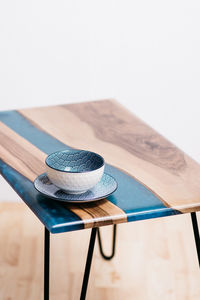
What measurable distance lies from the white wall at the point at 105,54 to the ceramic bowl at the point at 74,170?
4.30 feet

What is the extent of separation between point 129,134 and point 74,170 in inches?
19.6

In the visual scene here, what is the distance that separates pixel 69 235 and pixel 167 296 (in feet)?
2.03

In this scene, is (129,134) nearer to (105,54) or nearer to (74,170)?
(74,170)

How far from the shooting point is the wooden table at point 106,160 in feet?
5.39

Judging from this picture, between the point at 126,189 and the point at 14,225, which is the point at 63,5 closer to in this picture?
the point at 14,225

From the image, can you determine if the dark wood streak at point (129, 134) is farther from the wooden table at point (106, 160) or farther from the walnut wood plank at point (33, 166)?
the walnut wood plank at point (33, 166)

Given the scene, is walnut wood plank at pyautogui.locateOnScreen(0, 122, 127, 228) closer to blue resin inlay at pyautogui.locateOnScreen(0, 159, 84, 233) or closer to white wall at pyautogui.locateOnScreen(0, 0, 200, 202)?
blue resin inlay at pyautogui.locateOnScreen(0, 159, 84, 233)

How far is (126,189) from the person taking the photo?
1785 millimetres

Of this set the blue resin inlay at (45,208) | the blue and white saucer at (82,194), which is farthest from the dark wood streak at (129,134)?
the blue resin inlay at (45,208)

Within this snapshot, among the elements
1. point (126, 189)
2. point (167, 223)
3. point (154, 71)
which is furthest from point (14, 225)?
point (126, 189)

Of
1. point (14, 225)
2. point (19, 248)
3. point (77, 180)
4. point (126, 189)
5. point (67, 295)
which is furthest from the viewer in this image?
point (14, 225)

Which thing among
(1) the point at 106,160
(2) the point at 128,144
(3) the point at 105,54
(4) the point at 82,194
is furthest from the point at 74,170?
(3) the point at 105,54

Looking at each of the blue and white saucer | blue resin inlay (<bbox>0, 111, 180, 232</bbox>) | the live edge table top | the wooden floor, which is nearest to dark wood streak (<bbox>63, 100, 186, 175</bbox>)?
the live edge table top

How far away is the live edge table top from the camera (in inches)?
64.7
